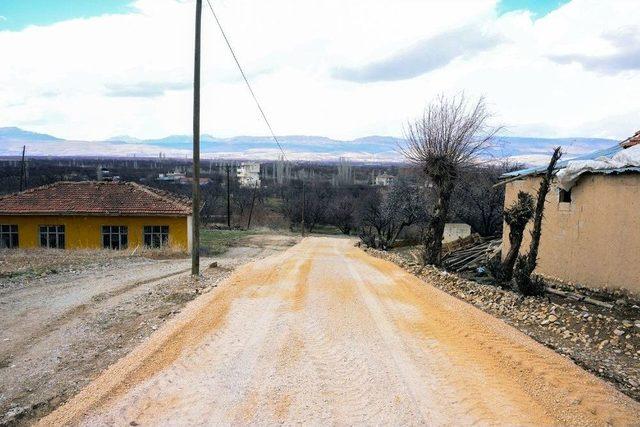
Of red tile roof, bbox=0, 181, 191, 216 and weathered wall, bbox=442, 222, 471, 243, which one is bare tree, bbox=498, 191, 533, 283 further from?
weathered wall, bbox=442, 222, 471, 243

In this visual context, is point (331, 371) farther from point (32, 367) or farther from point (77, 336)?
point (77, 336)

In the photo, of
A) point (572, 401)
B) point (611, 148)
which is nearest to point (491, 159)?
point (611, 148)

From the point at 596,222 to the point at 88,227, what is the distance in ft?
91.4

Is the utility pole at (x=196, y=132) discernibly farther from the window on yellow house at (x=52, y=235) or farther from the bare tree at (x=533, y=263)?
the window on yellow house at (x=52, y=235)

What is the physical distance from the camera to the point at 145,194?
32.8 metres

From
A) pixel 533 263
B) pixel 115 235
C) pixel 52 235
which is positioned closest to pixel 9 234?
pixel 52 235

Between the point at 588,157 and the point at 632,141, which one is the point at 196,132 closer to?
the point at 588,157

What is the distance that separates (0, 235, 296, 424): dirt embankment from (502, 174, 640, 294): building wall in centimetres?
897

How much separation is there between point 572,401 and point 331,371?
2.50 metres

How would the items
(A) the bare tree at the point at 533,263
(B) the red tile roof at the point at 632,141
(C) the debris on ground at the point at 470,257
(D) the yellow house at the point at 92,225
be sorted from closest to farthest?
(A) the bare tree at the point at 533,263, (B) the red tile roof at the point at 632,141, (C) the debris on ground at the point at 470,257, (D) the yellow house at the point at 92,225

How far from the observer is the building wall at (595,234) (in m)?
11.4

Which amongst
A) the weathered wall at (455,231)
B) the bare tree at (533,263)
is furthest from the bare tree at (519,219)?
the weathered wall at (455,231)

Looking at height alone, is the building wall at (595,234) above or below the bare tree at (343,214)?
above

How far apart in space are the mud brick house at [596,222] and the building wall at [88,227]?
72.4 feet
